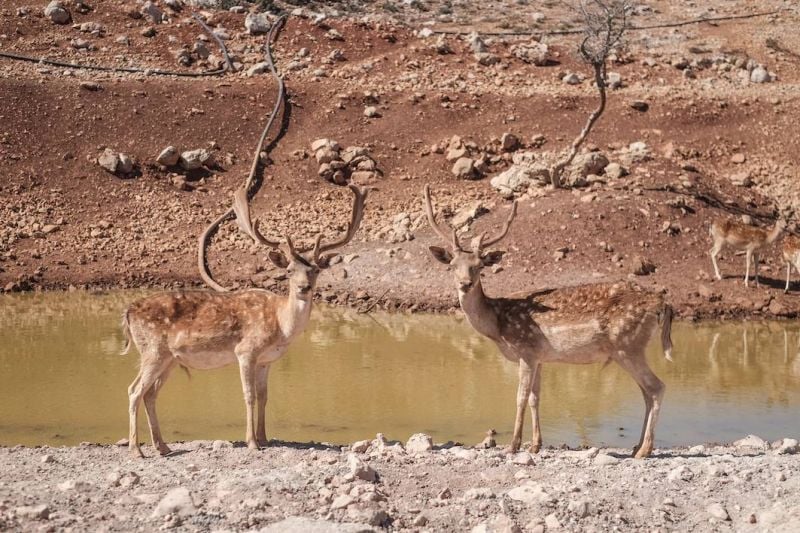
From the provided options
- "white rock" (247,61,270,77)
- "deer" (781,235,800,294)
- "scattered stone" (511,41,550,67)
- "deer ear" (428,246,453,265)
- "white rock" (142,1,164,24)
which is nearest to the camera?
"deer ear" (428,246,453,265)

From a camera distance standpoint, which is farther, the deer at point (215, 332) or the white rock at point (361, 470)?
the deer at point (215, 332)

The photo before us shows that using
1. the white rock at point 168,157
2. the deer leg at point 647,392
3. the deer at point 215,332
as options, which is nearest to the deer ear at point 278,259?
the deer at point 215,332

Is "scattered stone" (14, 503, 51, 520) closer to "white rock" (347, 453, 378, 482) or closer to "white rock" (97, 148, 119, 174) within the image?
"white rock" (347, 453, 378, 482)

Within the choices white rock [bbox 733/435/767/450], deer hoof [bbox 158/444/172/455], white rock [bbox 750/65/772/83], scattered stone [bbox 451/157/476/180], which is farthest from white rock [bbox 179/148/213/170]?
white rock [bbox 733/435/767/450]

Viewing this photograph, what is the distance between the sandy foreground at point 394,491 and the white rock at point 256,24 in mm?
27007

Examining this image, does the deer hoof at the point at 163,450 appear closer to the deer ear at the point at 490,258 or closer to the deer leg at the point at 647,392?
the deer ear at the point at 490,258

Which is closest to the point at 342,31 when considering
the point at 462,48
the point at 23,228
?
the point at 462,48

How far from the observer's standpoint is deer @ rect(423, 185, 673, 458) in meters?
12.7

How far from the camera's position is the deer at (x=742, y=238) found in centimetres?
2423

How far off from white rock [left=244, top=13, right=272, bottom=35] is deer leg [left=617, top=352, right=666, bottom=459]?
89.9 ft

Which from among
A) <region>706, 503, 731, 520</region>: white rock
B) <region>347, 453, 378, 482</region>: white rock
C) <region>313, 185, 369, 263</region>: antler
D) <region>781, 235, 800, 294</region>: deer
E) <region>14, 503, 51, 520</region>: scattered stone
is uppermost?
<region>313, 185, 369, 263</region>: antler

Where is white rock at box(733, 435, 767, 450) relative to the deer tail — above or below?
below

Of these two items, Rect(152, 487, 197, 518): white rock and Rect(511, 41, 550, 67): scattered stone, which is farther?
Rect(511, 41, 550, 67): scattered stone

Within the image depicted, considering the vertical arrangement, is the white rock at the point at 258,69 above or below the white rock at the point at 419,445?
above
